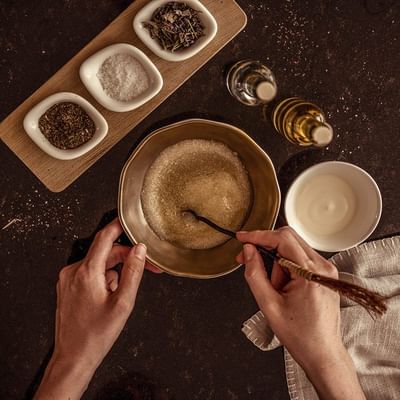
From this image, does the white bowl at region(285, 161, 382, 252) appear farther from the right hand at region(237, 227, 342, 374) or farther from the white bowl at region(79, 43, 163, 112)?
the white bowl at region(79, 43, 163, 112)

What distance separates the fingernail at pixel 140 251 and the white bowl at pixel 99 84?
0.99 feet

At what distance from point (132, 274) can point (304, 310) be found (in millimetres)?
343

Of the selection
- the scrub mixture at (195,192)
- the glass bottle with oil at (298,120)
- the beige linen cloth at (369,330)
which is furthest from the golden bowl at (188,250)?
the beige linen cloth at (369,330)

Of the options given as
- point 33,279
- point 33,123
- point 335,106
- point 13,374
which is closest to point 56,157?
point 33,123

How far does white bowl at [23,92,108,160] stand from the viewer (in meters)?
1.06

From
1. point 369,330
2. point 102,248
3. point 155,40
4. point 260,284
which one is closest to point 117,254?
point 102,248

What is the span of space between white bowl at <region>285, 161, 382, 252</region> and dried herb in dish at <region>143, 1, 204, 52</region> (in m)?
0.40

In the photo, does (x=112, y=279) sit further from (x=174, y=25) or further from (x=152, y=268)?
(x=174, y=25)

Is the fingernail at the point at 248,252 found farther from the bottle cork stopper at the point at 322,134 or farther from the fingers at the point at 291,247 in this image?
the bottle cork stopper at the point at 322,134

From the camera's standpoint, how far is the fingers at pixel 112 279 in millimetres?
1101

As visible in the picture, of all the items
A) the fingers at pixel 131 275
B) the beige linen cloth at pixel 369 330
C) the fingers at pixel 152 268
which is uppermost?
the fingers at pixel 131 275

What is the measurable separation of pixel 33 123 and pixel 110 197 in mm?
241

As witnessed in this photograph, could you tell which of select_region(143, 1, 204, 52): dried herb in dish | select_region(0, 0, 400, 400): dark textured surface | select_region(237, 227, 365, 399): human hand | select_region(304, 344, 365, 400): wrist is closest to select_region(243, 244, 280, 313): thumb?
select_region(237, 227, 365, 399): human hand

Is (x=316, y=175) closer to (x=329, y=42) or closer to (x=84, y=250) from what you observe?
(x=329, y=42)
